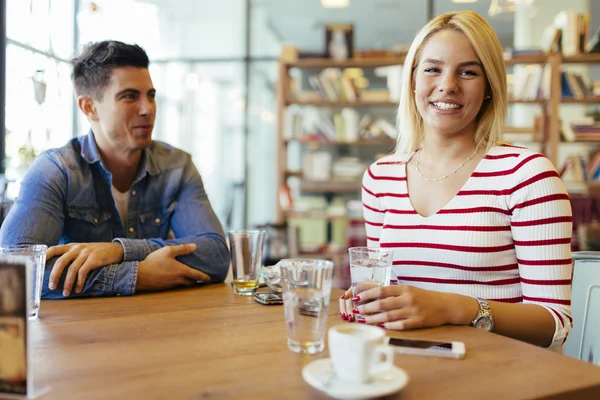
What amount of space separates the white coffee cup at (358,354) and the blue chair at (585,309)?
0.86 meters

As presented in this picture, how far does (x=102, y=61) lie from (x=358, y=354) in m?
1.61

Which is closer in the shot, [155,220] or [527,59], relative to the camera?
[155,220]

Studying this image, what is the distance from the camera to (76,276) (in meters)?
1.40

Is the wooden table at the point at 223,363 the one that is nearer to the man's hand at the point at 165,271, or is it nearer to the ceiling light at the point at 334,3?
the man's hand at the point at 165,271

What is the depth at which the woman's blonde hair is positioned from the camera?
1.51 m

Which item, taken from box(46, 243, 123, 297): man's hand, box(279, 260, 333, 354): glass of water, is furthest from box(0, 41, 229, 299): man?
box(279, 260, 333, 354): glass of water

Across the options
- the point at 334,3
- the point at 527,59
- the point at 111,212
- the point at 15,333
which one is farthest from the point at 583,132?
the point at 15,333

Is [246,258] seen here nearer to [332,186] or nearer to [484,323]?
[484,323]

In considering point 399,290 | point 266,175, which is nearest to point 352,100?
point 266,175

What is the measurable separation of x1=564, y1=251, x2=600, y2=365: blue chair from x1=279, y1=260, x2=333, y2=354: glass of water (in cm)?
80

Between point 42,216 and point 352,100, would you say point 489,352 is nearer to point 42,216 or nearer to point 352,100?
point 42,216

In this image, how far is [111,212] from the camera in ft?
6.06

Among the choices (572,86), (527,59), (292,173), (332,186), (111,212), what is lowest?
(111,212)

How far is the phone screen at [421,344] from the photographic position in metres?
0.95
